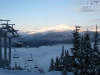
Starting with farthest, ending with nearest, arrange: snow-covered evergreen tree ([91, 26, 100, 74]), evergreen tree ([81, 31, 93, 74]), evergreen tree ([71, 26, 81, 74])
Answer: snow-covered evergreen tree ([91, 26, 100, 74]) → evergreen tree ([71, 26, 81, 74]) → evergreen tree ([81, 31, 93, 74])

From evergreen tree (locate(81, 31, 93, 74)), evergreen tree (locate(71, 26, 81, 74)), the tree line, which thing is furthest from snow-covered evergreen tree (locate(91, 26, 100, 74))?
evergreen tree (locate(71, 26, 81, 74))

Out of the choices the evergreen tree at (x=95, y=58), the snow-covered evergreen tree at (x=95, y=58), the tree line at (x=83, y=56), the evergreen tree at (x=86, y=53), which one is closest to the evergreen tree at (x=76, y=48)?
the tree line at (x=83, y=56)

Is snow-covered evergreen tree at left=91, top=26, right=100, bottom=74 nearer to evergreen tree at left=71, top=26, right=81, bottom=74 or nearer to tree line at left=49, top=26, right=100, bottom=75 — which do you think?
tree line at left=49, top=26, right=100, bottom=75

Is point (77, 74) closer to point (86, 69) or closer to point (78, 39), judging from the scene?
point (86, 69)

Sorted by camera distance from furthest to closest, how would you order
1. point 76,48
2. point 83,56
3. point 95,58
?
point 95,58
point 76,48
point 83,56

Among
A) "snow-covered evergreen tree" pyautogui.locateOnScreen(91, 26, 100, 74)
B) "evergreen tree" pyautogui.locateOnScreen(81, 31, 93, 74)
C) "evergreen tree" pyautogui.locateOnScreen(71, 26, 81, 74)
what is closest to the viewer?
"evergreen tree" pyautogui.locateOnScreen(81, 31, 93, 74)

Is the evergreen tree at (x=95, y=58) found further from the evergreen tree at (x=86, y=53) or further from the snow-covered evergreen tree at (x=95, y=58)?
the evergreen tree at (x=86, y=53)

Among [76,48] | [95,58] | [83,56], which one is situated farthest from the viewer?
[95,58]

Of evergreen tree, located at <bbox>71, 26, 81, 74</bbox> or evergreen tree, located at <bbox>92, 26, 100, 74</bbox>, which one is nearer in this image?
evergreen tree, located at <bbox>71, 26, 81, 74</bbox>

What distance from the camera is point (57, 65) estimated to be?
7325 cm

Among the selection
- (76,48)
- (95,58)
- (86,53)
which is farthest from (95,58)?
(76,48)

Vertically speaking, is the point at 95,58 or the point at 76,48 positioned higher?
the point at 76,48

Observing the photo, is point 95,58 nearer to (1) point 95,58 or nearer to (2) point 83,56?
(1) point 95,58

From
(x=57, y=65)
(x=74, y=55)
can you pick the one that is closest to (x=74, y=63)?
(x=74, y=55)
